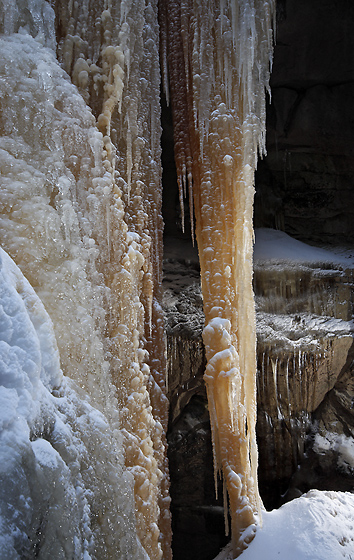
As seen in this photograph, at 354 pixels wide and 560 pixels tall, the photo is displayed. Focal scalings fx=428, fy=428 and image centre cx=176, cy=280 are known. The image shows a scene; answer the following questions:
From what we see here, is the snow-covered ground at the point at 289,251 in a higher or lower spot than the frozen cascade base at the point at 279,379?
higher

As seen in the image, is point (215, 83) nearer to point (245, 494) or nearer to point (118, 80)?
point (118, 80)

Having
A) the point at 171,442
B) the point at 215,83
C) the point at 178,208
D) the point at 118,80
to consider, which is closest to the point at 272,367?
the point at 171,442

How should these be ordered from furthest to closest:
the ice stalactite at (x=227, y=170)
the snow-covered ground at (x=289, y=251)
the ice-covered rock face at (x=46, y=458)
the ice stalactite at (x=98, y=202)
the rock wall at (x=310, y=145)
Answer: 1. the rock wall at (x=310, y=145)
2. the snow-covered ground at (x=289, y=251)
3. the ice stalactite at (x=227, y=170)
4. the ice stalactite at (x=98, y=202)
5. the ice-covered rock face at (x=46, y=458)

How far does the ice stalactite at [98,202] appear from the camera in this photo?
2.50m

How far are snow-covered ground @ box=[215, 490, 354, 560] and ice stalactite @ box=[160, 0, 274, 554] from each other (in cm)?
28

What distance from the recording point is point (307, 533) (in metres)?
3.67

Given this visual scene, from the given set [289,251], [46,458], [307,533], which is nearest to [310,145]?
[289,251]

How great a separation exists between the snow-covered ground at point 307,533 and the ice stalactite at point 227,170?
28cm

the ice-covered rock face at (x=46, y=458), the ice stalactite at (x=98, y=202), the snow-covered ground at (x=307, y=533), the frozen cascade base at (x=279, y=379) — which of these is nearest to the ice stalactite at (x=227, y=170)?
the snow-covered ground at (x=307, y=533)

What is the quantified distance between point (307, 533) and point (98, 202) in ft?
10.7

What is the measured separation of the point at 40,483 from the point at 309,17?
809 centimetres

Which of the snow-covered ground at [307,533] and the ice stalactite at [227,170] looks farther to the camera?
the ice stalactite at [227,170]

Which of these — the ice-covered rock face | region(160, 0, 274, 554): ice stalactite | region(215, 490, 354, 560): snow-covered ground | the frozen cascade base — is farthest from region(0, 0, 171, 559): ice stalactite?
the frozen cascade base

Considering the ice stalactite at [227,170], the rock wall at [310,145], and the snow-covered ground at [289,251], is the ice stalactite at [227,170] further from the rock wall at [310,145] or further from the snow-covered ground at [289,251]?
the rock wall at [310,145]
